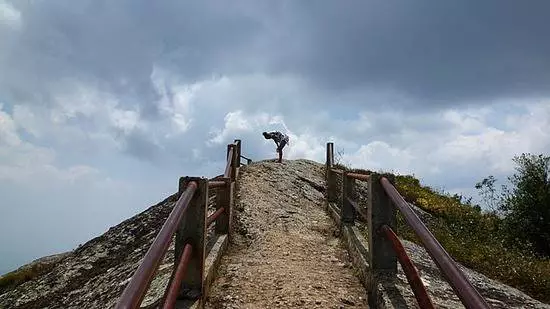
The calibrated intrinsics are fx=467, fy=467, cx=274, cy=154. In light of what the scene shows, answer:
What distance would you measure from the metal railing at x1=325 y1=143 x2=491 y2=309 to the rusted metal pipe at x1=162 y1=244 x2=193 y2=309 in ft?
6.63

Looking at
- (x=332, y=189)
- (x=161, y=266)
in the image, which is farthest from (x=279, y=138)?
(x=161, y=266)

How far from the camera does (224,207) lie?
318 inches

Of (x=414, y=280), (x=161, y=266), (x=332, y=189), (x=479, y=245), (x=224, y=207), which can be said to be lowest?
(x=479, y=245)

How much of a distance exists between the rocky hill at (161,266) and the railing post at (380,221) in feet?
0.75

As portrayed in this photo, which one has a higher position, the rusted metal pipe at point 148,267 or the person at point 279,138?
the person at point 279,138

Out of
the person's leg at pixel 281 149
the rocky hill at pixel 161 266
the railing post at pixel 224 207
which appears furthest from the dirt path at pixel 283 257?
the person's leg at pixel 281 149

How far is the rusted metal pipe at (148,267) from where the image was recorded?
2.46 metres

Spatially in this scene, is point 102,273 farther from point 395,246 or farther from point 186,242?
point 395,246

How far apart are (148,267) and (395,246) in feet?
9.22

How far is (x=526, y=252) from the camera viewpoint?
16312mm

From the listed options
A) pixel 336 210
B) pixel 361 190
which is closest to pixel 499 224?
pixel 361 190

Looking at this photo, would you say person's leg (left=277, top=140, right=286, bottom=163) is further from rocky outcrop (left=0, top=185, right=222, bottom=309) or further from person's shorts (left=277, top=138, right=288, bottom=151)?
rocky outcrop (left=0, top=185, right=222, bottom=309)

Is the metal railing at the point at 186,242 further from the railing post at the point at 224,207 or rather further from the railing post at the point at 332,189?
the railing post at the point at 332,189

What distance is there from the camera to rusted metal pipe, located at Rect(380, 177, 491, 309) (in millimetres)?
2648
